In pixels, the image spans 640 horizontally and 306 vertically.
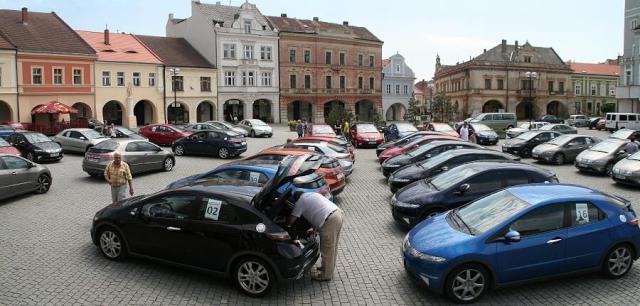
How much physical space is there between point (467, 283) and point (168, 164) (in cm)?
1627

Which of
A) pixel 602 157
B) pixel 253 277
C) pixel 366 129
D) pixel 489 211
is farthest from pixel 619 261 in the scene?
pixel 366 129

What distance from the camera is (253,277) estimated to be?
7.78 meters

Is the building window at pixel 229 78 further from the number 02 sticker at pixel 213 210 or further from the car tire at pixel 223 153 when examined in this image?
the number 02 sticker at pixel 213 210

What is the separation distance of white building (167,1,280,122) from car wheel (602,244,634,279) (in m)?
52.2

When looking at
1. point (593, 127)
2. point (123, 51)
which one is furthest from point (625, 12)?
point (123, 51)

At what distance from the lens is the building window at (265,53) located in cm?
6119

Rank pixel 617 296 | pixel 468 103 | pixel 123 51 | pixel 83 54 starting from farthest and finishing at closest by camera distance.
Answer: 1. pixel 468 103
2. pixel 123 51
3. pixel 83 54
4. pixel 617 296

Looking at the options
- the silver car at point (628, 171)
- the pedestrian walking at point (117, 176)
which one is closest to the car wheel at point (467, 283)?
the pedestrian walking at point (117, 176)

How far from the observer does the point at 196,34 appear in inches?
2371

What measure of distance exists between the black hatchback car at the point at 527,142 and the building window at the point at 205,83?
3674 centimetres

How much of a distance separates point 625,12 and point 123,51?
55.2 m

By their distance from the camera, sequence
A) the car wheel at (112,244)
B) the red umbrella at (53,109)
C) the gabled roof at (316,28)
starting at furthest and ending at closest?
the gabled roof at (316,28), the red umbrella at (53,109), the car wheel at (112,244)

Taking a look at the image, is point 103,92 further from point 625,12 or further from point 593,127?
point 625,12

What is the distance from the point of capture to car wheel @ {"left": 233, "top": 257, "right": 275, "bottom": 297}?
7.70 meters
